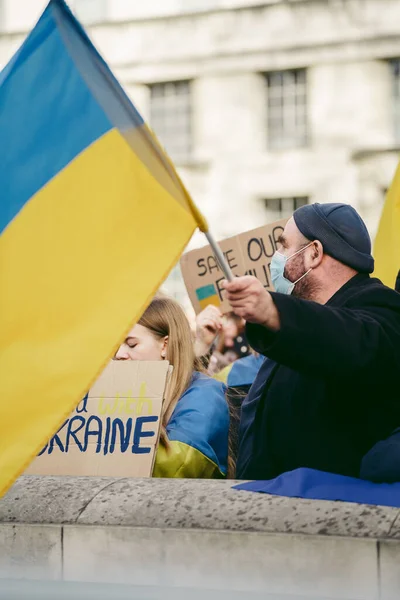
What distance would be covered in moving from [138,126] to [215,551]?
1.10 meters

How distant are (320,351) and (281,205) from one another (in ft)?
65.4

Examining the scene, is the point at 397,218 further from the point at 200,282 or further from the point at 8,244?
the point at 8,244

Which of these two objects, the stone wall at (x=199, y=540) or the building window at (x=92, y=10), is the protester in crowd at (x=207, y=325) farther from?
the building window at (x=92, y=10)

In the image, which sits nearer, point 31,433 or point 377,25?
point 31,433

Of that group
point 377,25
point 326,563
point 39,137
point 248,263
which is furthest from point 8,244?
point 377,25

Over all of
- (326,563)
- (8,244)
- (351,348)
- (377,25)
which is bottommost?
(326,563)

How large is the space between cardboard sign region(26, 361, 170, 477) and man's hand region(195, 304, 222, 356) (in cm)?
165

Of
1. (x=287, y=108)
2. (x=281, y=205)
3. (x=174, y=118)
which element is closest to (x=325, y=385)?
(x=281, y=205)

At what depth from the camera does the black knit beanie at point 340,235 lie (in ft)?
11.8

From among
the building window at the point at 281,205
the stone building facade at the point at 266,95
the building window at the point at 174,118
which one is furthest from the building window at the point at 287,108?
the building window at the point at 174,118

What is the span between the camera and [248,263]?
5777mm

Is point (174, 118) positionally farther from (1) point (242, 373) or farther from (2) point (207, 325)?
(1) point (242, 373)

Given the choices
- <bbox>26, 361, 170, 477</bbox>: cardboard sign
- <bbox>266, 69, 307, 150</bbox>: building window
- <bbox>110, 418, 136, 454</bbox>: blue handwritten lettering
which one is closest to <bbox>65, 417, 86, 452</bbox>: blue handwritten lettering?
<bbox>26, 361, 170, 477</bbox>: cardboard sign

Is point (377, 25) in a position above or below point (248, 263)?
above
